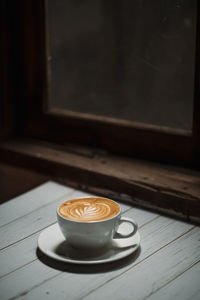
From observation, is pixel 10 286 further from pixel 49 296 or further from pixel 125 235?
pixel 125 235

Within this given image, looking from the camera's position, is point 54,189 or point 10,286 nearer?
point 10,286

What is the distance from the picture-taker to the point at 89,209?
2.82 feet

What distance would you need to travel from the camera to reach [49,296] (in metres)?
0.71

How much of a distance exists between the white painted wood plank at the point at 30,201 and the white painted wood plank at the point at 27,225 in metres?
0.02

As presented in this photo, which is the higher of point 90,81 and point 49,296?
point 90,81

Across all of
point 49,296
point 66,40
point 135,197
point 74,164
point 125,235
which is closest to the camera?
point 49,296

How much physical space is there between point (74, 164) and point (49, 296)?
564 mm

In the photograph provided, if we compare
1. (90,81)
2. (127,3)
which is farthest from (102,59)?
(127,3)

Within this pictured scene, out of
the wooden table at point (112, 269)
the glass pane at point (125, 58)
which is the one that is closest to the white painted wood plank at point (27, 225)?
the wooden table at point (112, 269)

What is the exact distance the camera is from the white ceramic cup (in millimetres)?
786

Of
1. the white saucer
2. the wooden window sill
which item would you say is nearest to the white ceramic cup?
the white saucer

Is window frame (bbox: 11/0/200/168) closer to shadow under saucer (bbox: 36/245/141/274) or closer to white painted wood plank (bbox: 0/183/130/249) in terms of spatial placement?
white painted wood plank (bbox: 0/183/130/249)

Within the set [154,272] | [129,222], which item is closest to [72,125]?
[129,222]

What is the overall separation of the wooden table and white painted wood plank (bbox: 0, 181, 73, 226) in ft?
0.05
